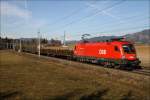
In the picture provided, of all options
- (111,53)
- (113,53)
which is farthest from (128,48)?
(111,53)

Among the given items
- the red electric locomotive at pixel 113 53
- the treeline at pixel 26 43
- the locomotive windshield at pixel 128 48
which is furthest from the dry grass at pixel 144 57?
the treeline at pixel 26 43

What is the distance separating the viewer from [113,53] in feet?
96.0

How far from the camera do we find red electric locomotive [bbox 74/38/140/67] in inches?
1076

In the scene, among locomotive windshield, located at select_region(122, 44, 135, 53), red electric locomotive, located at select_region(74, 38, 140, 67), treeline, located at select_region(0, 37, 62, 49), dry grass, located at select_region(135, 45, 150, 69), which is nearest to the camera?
red electric locomotive, located at select_region(74, 38, 140, 67)

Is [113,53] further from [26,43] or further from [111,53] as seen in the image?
[26,43]

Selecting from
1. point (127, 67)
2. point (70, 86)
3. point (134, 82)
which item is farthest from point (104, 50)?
point (70, 86)

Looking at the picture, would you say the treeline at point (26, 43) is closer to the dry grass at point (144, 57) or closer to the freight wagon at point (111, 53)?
the dry grass at point (144, 57)

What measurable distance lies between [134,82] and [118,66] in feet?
31.0

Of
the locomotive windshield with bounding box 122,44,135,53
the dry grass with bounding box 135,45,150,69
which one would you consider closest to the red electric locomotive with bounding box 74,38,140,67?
the locomotive windshield with bounding box 122,44,135,53

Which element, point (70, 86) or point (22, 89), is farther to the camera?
point (70, 86)

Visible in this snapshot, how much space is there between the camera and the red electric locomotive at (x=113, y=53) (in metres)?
27.3

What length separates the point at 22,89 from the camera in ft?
54.0

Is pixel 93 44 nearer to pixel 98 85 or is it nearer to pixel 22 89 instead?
pixel 98 85

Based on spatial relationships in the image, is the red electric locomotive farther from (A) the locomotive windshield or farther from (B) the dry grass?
(B) the dry grass
